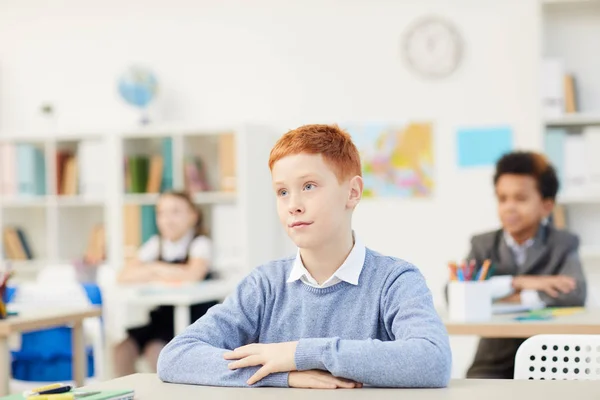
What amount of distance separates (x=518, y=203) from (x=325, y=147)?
5.58 feet

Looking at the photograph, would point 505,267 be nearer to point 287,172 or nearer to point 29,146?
point 287,172

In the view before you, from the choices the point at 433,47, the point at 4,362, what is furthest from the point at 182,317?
the point at 433,47

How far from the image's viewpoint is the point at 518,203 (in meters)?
3.34

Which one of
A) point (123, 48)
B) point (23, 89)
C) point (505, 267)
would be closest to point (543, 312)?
point (505, 267)

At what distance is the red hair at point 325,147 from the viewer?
5.91ft

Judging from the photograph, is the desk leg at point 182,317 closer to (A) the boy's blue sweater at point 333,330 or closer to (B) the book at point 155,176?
(B) the book at point 155,176

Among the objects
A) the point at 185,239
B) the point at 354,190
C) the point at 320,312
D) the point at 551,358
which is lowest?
the point at 551,358

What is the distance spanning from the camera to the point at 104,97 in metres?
5.74

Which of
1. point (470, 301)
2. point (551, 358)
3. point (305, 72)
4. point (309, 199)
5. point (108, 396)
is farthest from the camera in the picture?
point (305, 72)

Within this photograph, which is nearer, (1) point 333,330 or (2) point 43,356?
(1) point 333,330

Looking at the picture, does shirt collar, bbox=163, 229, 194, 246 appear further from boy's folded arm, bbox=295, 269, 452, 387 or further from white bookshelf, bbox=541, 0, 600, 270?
boy's folded arm, bbox=295, 269, 452, 387

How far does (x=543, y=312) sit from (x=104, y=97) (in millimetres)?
3566

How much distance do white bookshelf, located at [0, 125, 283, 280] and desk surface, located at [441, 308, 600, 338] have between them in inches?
102

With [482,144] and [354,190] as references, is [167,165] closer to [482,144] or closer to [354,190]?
[482,144]
